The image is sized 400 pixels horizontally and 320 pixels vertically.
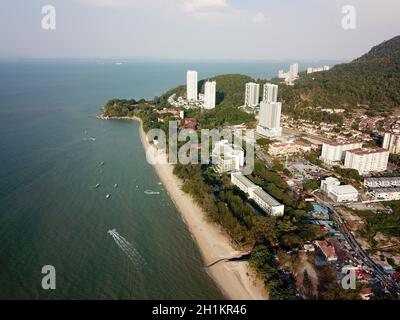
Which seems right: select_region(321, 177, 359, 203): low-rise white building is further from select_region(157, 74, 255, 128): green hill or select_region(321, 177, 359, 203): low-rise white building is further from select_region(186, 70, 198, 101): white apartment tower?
select_region(186, 70, 198, 101): white apartment tower

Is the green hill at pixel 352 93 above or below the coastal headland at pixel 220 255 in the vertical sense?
above

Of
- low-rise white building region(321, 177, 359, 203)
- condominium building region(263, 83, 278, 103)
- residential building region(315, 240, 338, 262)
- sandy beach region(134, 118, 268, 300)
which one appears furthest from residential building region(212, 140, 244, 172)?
condominium building region(263, 83, 278, 103)

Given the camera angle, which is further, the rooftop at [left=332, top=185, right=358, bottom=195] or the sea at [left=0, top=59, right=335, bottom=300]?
the rooftop at [left=332, top=185, right=358, bottom=195]

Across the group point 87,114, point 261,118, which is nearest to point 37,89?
point 87,114

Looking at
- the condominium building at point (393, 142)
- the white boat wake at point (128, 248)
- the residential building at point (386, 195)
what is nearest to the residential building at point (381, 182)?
the residential building at point (386, 195)

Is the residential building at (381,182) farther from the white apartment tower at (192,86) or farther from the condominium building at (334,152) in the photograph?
the white apartment tower at (192,86)
